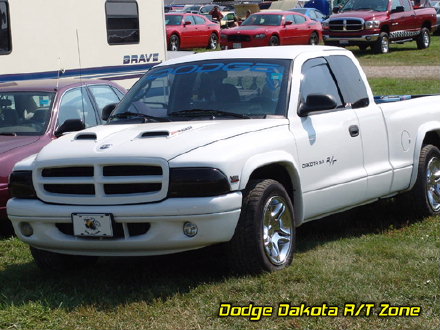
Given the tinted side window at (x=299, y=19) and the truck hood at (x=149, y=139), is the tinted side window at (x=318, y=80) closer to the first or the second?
the truck hood at (x=149, y=139)

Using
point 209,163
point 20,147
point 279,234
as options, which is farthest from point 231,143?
point 20,147

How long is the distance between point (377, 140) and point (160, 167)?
96.8 inches

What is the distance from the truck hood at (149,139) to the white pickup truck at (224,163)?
1 cm

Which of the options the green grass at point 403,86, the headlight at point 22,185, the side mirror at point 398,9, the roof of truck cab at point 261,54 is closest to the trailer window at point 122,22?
the green grass at point 403,86

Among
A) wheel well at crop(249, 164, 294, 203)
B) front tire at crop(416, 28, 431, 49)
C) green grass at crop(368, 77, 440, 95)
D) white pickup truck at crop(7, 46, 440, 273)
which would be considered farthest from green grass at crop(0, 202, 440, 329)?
front tire at crop(416, 28, 431, 49)

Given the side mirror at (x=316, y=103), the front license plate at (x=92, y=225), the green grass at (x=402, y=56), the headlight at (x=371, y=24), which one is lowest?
the green grass at (x=402, y=56)

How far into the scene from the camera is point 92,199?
245 inches

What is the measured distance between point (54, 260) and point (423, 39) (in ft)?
87.9

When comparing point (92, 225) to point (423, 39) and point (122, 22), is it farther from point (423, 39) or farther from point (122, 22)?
point (423, 39)

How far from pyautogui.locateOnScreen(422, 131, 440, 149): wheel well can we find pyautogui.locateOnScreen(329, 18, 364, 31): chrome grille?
2068cm

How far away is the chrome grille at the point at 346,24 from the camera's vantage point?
29.2 m

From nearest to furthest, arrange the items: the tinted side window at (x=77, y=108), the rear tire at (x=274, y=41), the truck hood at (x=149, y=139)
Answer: the truck hood at (x=149, y=139)
the tinted side window at (x=77, y=108)
the rear tire at (x=274, y=41)

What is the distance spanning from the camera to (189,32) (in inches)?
1326

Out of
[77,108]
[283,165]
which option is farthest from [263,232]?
[77,108]
